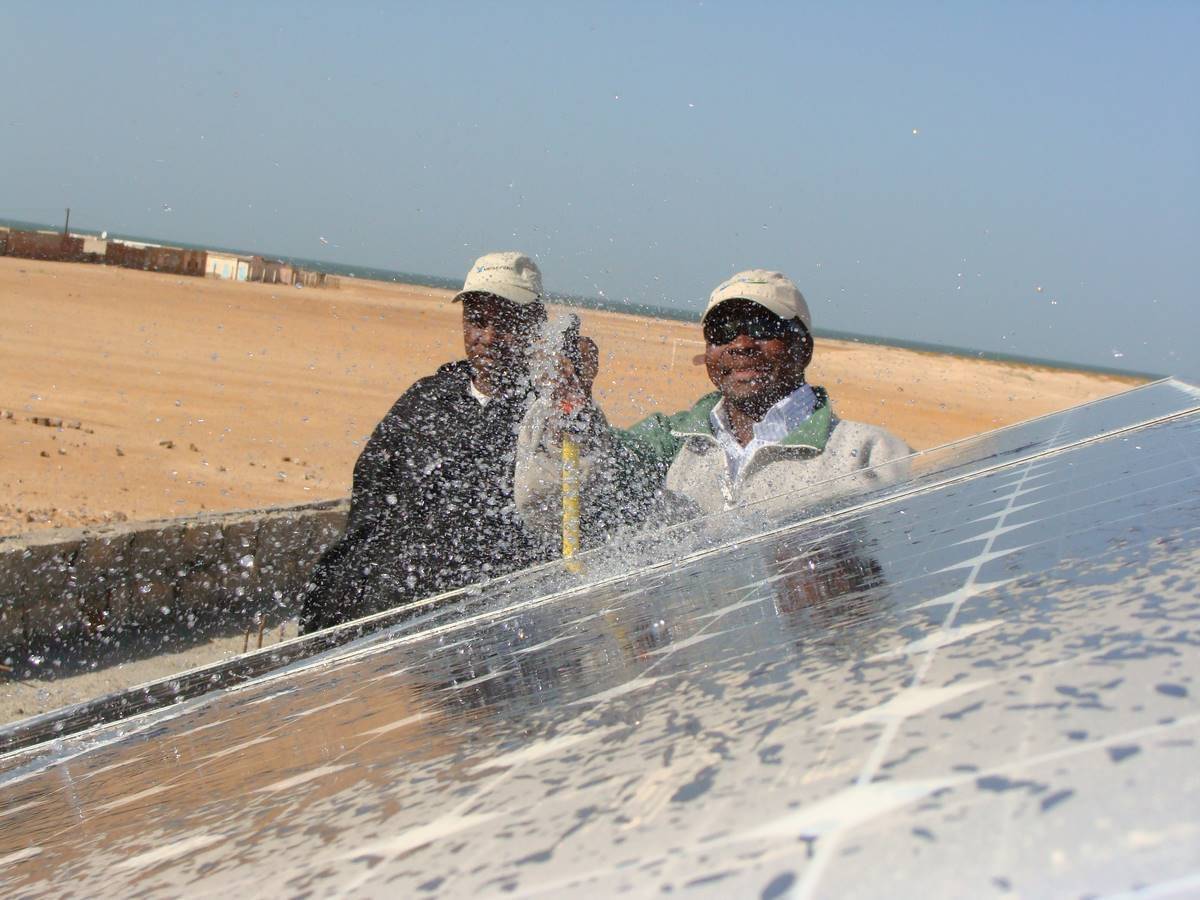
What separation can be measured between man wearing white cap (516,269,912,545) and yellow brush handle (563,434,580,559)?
182 mm

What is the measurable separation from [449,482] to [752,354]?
125cm

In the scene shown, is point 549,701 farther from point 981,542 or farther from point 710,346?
point 710,346

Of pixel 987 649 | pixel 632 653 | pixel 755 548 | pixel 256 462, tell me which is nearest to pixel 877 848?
pixel 987 649

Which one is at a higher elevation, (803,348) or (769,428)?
(803,348)

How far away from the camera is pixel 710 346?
462 centimetres

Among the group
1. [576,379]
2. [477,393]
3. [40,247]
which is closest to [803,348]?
[576,379]

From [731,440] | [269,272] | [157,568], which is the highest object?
[269,272]

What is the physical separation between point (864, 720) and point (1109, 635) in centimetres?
16

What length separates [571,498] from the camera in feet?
12.6

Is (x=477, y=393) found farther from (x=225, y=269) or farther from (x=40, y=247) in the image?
(x=225, y=269)

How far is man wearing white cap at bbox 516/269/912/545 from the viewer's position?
163 inches

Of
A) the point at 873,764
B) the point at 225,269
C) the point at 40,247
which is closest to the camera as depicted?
the point at 873,764

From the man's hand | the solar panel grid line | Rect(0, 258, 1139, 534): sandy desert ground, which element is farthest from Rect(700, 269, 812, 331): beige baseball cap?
Rect(0, 258, 1139, 534): sandy desert ground

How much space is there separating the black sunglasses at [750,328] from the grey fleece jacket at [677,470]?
31cm
